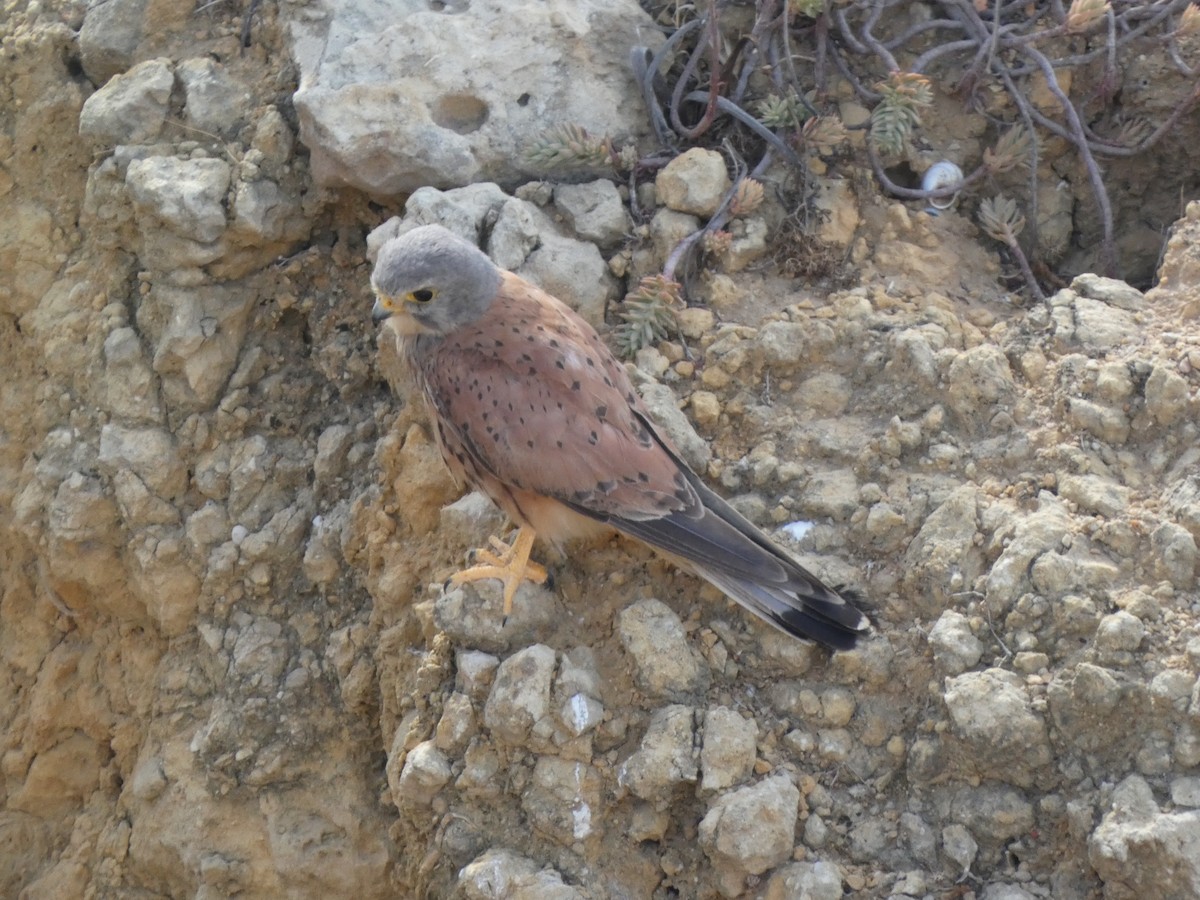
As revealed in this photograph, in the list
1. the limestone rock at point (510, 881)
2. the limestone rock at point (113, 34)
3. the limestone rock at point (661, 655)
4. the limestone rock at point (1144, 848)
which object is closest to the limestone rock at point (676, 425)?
the limestone rock at point (661, 655)

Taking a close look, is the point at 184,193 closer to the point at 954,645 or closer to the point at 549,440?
the point at 549,440

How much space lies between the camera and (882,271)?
4.10 m

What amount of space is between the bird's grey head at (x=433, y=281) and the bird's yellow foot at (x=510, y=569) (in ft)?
2.31

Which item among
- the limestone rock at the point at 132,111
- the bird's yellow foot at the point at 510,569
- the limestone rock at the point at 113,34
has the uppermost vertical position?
the limestone rock at the point at 113,34

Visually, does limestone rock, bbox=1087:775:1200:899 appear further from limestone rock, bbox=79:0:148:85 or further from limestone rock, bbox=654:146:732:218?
limestone rock, bbox=79:0:148:85

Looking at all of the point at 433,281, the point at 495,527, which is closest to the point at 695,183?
the point at 433,281

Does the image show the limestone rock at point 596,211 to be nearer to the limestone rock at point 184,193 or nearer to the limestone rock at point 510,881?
the limestone rock at point 184,193

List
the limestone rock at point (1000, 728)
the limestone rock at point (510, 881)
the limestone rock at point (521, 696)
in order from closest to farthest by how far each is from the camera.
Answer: the limestone rock at point (1000, 728), the limestone rock at point (510, 881), the limestone rock at point (521, 696)

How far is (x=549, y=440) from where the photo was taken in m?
3.34

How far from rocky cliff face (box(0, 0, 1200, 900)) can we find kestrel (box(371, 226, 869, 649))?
165mm

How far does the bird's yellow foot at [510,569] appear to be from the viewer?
3400 millimetres

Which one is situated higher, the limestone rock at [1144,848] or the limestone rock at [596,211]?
the limestone rock at [596,211]

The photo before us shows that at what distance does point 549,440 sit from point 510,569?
0.42 meters

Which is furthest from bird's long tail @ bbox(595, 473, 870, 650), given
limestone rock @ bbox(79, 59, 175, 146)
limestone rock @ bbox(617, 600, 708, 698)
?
limestone rock @ bbox(79, 59, 175, 146)
